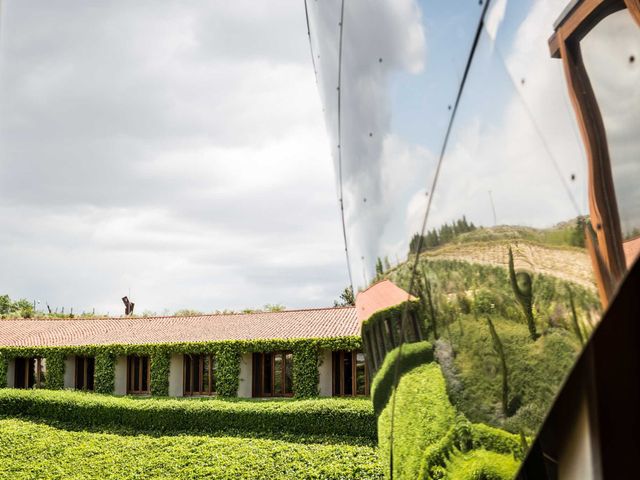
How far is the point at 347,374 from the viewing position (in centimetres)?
1934

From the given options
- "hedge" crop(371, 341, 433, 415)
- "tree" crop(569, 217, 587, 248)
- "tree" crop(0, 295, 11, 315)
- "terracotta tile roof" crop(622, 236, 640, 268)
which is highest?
"tree" crop(0, 295, 11, 315)

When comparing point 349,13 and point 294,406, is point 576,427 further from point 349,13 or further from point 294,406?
point 294,406

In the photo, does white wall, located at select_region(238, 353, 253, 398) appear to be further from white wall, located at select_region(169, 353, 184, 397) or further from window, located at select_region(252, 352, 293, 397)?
white wall, located at select_region(169, 353, 184, 397)

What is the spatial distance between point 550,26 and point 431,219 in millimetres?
343

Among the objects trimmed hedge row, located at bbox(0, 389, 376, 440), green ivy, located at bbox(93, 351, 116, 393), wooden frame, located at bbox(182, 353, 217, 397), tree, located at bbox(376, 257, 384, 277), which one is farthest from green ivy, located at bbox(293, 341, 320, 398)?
tree, located at bbox(376, 257, 384, 277)

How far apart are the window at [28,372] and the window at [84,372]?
1766 millimetres

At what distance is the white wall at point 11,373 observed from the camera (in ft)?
77.7

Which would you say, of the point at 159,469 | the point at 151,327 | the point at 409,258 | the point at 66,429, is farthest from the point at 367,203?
the point at 151,327

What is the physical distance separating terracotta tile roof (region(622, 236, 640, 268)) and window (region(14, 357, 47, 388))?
86.8ft

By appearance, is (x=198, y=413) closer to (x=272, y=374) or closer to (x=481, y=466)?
(x=272, y=374)

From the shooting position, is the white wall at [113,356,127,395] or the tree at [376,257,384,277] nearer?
the tree at [376,257,384,277]

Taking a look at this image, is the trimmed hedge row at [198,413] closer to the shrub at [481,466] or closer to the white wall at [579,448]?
the shrub at [481,466]

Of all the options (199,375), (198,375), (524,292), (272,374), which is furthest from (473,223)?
(198,375)

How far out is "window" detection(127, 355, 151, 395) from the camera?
72.4ft
